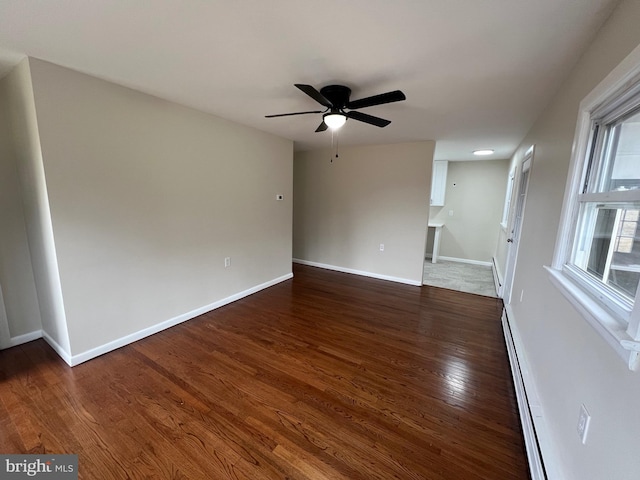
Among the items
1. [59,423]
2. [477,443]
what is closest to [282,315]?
[59,423]

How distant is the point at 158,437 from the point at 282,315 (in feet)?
5.58

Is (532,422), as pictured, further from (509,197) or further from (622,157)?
(509,197)

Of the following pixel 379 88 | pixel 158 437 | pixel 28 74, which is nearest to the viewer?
pixel 158 437

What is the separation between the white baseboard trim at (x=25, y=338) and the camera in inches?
94.1

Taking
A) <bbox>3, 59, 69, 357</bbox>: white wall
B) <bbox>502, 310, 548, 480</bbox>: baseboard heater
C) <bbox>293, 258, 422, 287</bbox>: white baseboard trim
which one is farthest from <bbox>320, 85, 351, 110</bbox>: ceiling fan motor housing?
<bbox>293, 258, 422, 287</bbox>: white baseboard trim

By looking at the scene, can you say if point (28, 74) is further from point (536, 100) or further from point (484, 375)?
point (484, 375)

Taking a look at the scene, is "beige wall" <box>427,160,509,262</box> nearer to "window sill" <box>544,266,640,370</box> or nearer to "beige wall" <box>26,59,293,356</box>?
"beige wall" <box>26,59,293,356</box>

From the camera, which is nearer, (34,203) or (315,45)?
(315,45)

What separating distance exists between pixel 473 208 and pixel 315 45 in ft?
17.6

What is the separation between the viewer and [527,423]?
1.62 meters

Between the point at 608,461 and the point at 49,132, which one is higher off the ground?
the point at 49,132

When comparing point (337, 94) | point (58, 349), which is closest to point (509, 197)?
point (337, 94)

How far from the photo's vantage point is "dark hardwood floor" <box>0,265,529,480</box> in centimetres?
144

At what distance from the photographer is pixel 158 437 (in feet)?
5.10
